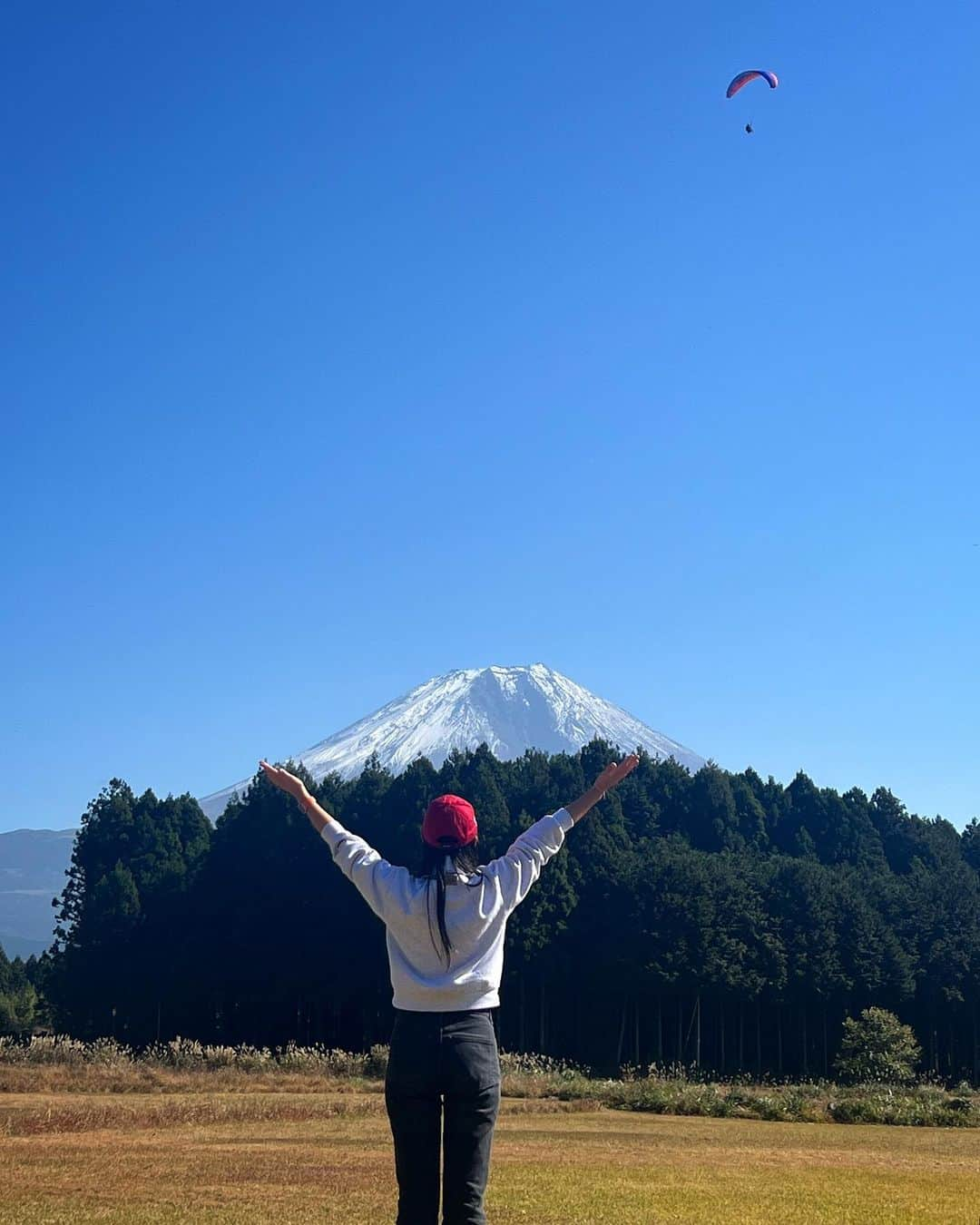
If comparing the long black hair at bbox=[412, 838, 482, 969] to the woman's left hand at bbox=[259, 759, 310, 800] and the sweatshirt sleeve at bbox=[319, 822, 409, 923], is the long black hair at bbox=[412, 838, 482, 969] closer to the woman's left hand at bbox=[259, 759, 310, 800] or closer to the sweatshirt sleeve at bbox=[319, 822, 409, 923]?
the sweatshirt sleeve at bbox=[319, 822, 409, 923]

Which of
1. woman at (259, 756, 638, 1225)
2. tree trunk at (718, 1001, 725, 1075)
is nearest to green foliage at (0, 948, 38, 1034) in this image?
tree trunk at (718, 1001, 725, 1075)

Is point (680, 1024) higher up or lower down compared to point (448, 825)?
lower down

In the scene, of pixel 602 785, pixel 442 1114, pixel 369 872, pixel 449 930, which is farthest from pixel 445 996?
pixel 602 785

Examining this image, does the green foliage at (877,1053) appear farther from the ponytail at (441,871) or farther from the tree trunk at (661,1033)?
the ponytail at (441,871)

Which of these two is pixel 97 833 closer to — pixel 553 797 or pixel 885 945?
pixel 553 797

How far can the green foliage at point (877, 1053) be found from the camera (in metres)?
44.6

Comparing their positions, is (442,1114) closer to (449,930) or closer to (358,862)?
(449,930)

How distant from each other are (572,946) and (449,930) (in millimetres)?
60078

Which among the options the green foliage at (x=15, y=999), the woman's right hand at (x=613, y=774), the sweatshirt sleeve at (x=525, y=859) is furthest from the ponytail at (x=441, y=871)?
the green foliage at (x=15, y=999)

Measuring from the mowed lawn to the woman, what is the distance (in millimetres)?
5947

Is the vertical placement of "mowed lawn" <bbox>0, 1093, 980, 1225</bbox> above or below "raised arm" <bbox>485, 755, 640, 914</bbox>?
below

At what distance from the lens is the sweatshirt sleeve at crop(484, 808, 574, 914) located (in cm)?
524

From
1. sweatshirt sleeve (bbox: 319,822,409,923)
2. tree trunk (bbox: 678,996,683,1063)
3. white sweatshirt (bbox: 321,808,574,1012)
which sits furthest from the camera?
tree trunk (bbox: 678,996,683,1063)

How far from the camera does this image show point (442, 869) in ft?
17.1
